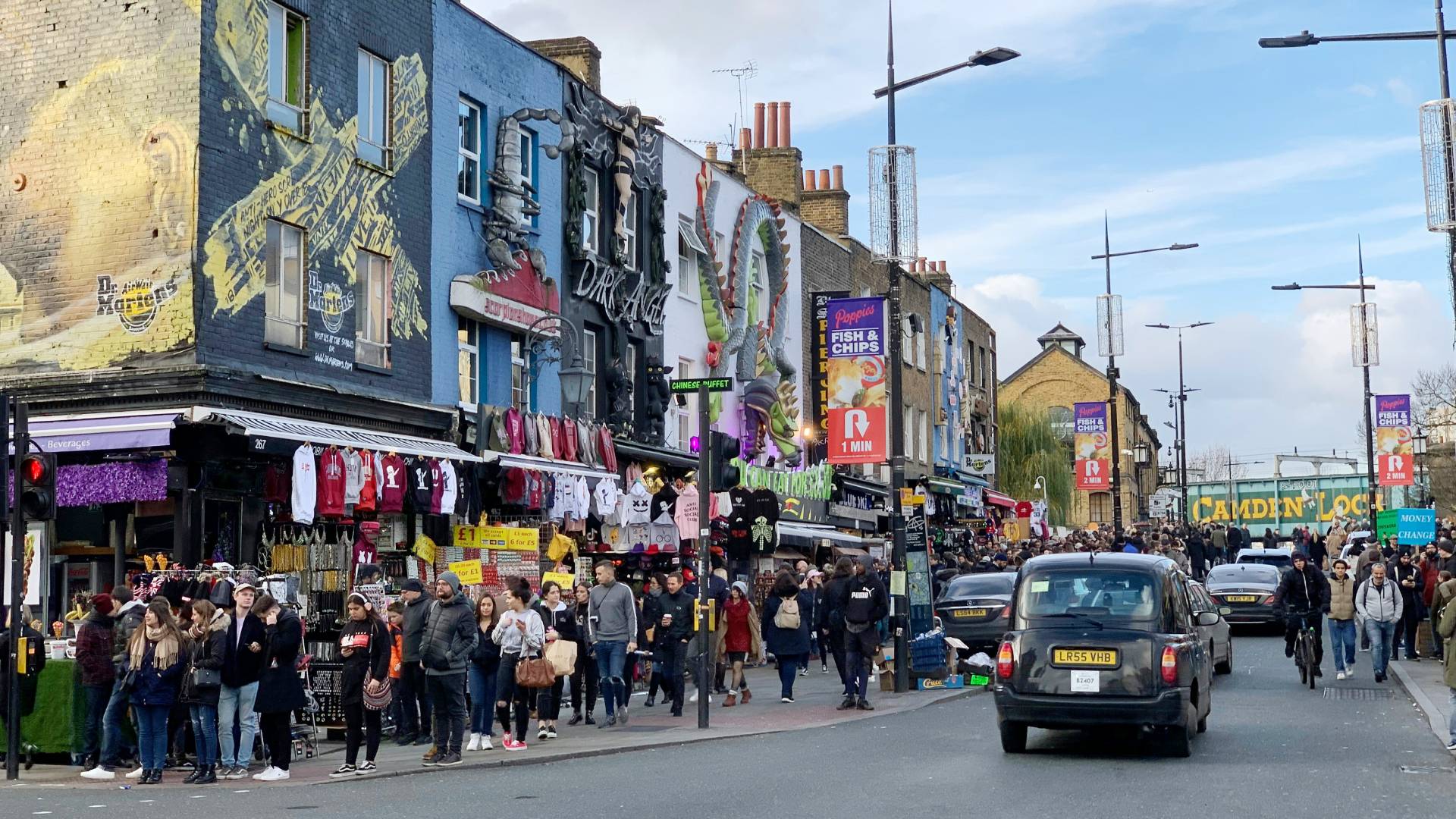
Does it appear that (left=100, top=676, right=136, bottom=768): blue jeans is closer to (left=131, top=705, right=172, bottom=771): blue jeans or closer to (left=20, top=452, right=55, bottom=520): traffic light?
(left=131, top=705, right=172, bottom=771): blue jeans

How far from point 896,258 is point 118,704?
12.8 meters

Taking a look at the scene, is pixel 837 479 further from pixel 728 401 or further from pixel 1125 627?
pixel 1125 627

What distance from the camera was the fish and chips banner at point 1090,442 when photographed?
144ft

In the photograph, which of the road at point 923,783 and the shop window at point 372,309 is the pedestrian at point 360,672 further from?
the shop window at point 372,309

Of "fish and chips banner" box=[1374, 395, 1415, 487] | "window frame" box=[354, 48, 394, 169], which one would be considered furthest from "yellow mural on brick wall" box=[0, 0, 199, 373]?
"fish and chips banner" box=[1374, 395, 1415, 487]

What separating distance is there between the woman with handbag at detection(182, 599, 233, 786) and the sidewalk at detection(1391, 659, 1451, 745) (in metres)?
11.0

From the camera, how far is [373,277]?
22.3 metres

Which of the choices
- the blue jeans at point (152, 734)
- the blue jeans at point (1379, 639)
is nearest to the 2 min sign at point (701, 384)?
the blue jeans at point (152, 734)

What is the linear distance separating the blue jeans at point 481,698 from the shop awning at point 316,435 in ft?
12.1

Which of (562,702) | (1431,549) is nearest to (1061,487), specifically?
(1431,549)

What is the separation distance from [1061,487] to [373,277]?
148ft

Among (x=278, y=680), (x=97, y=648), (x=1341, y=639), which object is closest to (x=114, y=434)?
(x=97, y=648)

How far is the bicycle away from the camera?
72.4 feet

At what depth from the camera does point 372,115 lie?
22469 mm
